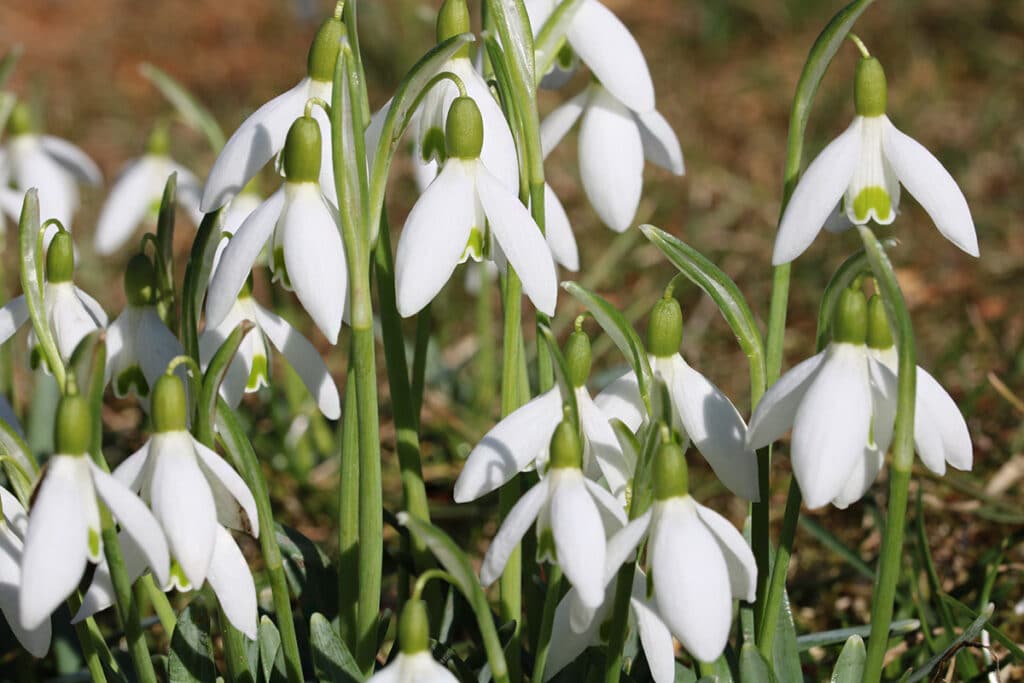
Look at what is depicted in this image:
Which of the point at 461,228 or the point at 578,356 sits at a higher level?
the point at 461,228

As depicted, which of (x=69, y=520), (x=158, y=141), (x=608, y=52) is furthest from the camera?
(x=158, y=141)

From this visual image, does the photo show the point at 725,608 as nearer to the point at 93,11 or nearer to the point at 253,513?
the point at 253,513

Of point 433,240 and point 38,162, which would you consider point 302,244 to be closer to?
point 433,240

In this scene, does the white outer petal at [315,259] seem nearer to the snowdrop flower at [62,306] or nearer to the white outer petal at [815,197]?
the snowdrop flower at [62,306]

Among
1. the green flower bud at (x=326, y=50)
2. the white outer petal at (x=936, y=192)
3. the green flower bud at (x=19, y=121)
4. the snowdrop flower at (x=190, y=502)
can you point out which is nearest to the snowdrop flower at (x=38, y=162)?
the green flower bud at (x=19, y=121)

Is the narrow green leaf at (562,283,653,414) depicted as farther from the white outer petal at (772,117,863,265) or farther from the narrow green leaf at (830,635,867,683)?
the narrow green leaf at (830,635,867,683)

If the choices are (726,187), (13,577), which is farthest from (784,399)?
(726,187)
